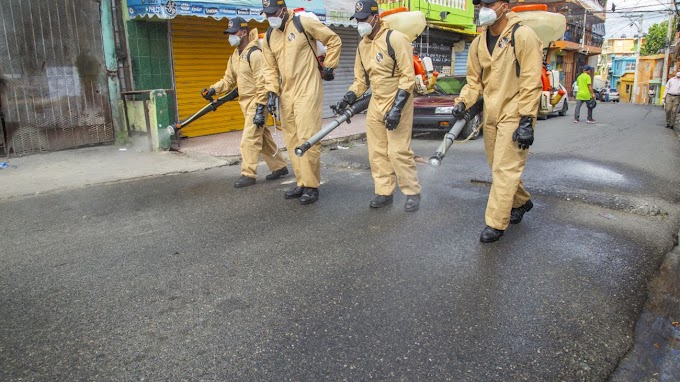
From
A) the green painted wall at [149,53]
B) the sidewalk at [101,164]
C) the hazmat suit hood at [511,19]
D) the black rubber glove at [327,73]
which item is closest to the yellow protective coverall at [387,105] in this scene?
the black rubber glove at [327,73]

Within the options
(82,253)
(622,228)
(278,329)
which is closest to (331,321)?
(278,329)

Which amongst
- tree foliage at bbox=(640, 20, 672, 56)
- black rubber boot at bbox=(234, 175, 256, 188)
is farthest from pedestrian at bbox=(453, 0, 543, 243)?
tree foliage at bbox=(640, 20, 672, 56)

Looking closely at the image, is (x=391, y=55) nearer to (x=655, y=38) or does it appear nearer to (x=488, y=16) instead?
(x=488, y=16)

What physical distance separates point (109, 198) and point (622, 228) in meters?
4.91

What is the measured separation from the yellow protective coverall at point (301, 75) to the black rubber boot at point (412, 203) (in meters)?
0.96

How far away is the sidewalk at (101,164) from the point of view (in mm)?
5977

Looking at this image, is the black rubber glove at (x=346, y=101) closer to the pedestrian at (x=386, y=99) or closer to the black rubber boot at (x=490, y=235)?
the pedestrian at (x=386, y=99)

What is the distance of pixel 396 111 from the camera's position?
4.44m

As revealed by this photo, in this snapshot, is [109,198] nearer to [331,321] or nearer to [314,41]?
[314,41]

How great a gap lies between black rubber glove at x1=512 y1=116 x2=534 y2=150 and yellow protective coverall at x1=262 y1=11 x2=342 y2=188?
2.05 metres

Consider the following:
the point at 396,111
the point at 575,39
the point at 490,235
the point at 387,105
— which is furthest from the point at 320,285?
the point at 575,39

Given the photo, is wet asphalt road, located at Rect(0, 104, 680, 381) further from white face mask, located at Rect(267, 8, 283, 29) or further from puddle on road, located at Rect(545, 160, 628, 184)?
white face mask, located at Rect(267, 8, 283, 29)

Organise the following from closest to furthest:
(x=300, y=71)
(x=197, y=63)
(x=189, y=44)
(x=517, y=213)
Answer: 1. (x=517, y=213)
2. (x=300, y=71)
3. (x=189, y=44)
4. (x=197, y=63)

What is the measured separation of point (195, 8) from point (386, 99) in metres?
4.75
